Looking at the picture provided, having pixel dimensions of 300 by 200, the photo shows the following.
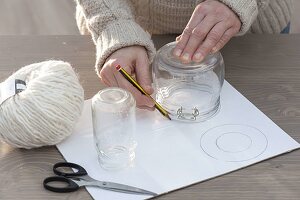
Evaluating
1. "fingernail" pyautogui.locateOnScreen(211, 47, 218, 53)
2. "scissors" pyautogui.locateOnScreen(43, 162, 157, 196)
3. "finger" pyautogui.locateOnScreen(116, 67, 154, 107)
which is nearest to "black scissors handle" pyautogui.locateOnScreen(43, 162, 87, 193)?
"scissors" pyautogui.locateOnScreen(43, 162, 157, 196)

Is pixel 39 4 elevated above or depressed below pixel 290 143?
below

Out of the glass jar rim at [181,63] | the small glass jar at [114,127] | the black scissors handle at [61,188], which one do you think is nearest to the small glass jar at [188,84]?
the glass jar rim at [181,63]

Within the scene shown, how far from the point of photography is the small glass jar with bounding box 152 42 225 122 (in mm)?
926

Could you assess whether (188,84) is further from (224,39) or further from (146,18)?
(146,18)

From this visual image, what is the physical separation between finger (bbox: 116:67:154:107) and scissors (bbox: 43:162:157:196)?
0.53ft

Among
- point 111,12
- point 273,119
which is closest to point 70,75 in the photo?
point 111,12

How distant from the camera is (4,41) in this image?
3.71ft

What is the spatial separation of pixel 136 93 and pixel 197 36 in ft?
0.45

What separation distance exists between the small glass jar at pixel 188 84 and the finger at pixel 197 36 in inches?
0.5

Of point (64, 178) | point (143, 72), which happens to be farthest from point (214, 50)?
point (64, 178)

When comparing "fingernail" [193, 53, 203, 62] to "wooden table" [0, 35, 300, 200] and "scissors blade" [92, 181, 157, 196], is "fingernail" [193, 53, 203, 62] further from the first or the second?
"scissors blade" [92, 181, 157, 196]

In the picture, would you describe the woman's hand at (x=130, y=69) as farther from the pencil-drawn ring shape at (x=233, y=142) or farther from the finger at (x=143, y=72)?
the pencil-drawn ring shape at (x=233, y=142)

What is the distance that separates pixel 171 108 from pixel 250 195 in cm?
23

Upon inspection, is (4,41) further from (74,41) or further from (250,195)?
(250,195)
